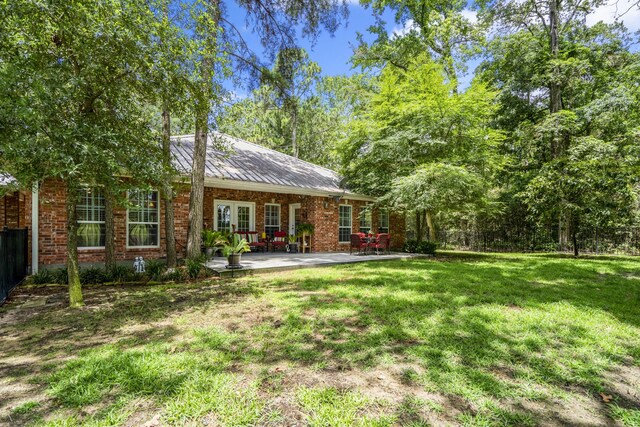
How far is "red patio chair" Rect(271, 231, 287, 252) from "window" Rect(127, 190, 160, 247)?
4.59 m

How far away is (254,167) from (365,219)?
18.4ft

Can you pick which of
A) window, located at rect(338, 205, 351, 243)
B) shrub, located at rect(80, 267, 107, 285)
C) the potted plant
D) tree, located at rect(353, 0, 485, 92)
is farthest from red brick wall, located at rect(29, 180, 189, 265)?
tree, located at rect(353, 0, 485, 92)

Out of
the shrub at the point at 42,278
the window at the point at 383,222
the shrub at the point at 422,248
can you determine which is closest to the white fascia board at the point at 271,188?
the window at the point at 383,222

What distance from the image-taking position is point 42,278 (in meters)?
6.63

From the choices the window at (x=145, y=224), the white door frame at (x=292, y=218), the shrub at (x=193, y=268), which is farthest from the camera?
the white door frame at (x=292, y=218)

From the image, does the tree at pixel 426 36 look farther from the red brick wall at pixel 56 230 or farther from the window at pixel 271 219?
the red brick wall at pixel 56 230

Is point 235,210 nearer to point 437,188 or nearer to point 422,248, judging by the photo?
point 437,188

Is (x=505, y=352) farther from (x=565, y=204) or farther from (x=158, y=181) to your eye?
(x=565, y=204)

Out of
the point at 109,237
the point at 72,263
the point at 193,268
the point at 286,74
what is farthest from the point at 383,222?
the point at 72,263

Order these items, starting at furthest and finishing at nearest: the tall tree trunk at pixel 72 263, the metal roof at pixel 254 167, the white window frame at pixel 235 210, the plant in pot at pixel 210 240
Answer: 1. the white window frame at pixel 235 210
2. the metal roof at pixel 254 167
3. the plant in pot at pixel 210 240
4. the tall tree trunk at pixel 72 263

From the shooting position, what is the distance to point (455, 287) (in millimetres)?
6418

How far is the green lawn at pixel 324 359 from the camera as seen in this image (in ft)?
7.60

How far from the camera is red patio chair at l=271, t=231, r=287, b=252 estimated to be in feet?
42.8

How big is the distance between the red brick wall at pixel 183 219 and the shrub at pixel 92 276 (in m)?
1.74
